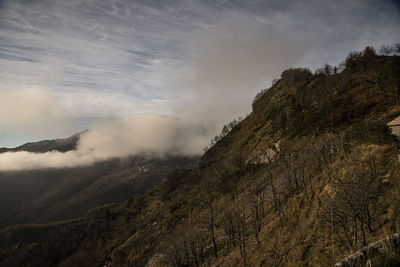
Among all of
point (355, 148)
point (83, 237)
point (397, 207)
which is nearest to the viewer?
point (397, 207)

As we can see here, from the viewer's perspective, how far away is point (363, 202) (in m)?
19.1

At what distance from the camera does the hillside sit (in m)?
20.9

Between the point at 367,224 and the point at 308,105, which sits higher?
the point at 308,105

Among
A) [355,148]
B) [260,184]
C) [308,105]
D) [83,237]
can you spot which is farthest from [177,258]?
[83,237]

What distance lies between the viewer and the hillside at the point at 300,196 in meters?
20.9

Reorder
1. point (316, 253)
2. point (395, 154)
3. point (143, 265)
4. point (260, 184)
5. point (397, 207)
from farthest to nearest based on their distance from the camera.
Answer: point (143, 265) → point (260, 184) → point (395, 154) → point (316, 253) → point (397, 207)

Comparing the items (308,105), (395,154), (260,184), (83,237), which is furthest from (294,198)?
(83,237)

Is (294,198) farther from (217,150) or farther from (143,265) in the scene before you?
(217,150)

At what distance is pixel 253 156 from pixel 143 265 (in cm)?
6515

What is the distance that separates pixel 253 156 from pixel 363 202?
80.9 meters

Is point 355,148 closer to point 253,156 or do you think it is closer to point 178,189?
point 253,156

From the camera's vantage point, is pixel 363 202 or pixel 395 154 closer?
pixel 363 202

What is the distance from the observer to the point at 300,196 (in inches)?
1470

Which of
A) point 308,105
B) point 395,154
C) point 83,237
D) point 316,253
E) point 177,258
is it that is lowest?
point 83,237
